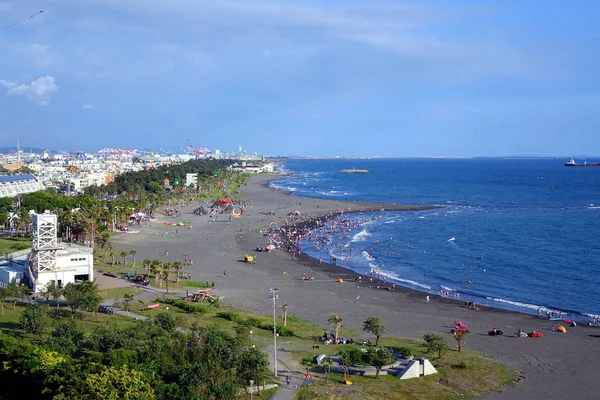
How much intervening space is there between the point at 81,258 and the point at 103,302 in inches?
269

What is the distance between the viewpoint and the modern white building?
45219 mm

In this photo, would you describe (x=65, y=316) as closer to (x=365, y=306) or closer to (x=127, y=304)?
(x=127, y=304)

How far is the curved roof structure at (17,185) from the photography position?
378 feet

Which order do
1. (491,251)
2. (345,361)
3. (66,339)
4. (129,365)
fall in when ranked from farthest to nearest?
(491,251) < (345,361) < (66,339) < (129,365)

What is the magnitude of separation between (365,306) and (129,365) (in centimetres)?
2503

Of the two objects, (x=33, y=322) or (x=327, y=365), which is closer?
(x=327, y=365)

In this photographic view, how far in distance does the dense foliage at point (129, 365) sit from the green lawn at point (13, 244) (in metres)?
32.3

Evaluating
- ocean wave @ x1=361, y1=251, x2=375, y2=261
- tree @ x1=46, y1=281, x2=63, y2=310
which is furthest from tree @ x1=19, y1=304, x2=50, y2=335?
ocean wave @ x1=361, y1=251, x2=375, y2=261

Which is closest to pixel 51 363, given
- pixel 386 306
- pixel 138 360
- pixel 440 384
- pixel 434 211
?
pixel 138 360

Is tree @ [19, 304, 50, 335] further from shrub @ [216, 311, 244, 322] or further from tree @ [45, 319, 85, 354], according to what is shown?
shrub @ [216, 311, 244, 322]

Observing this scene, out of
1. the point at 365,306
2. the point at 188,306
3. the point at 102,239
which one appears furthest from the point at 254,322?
the point at 102,239

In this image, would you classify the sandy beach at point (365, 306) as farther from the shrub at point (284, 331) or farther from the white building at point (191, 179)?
the white building at point (191, 179)

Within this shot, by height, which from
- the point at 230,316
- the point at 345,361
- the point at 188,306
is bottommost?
the point at 230,316

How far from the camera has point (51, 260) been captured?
4566cm
